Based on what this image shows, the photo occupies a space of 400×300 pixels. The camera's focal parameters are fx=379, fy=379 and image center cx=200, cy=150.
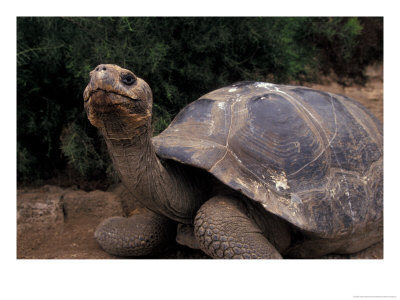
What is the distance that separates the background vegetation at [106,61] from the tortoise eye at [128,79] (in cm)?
143

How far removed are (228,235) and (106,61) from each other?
1.94 meters

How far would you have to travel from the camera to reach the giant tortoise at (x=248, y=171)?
198 cm

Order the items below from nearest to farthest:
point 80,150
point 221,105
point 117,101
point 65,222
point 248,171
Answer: point 117,101 → point 248,171 → point 221,105 → point 65,222 → point 80,150

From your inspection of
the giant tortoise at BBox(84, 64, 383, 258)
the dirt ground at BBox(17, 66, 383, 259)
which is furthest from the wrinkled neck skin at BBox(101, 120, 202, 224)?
the dirt ground at BBox(17, 66, 383, 259)

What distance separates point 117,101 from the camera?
1.64 m

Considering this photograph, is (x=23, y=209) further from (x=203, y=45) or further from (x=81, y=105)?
(x=203, y=45)

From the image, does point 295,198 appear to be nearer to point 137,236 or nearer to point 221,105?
point 221,105

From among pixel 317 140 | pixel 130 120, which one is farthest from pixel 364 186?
pixel 130 120

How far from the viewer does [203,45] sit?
335 cm

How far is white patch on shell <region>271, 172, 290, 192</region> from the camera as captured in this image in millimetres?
2176

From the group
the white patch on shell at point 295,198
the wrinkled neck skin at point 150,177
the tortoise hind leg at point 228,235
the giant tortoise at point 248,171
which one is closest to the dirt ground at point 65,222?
the giant tortoise at point 248,171

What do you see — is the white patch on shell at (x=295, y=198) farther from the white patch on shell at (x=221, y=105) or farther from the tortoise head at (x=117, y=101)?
the tortoise head at (x=117, y=101)

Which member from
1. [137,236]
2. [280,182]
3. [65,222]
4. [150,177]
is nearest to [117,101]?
[150,177]

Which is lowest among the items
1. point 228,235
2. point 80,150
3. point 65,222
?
point 65,222
